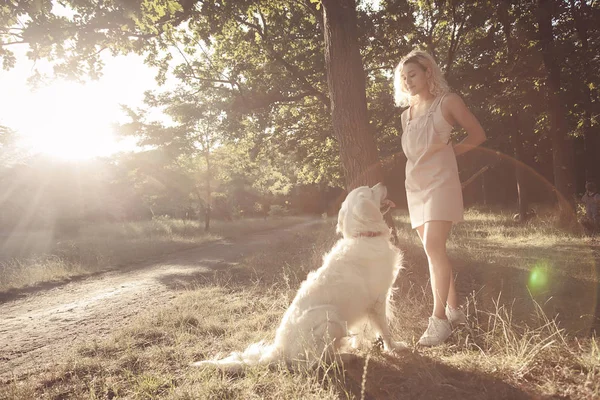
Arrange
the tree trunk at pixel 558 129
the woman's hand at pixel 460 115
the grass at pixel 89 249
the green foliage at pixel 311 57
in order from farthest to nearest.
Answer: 1. the tree trunk at pixel 558 129
2. the grass at pixel 89 249
3. the green foliage at pixel 311 57
4. the woman's hand at pixel 460 115

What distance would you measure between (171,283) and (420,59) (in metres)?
7.01

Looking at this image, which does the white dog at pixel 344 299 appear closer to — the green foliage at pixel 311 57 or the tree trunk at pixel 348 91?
the tree trunk at pixel 348 91

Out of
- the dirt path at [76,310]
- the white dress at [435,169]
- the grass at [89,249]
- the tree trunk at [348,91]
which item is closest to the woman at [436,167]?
the white dress at [435,169]

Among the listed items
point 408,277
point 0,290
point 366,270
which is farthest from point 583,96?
point 0,290

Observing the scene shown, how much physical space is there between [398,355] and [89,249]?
13.5m

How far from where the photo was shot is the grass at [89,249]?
959 cm

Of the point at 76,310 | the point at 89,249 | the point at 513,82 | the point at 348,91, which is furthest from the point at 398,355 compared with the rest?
the point at 89,249

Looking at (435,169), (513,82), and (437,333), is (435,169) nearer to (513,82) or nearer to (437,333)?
(437,333)

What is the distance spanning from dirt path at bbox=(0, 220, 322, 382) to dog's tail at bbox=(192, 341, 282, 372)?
7.08 ft

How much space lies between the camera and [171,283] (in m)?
8.00

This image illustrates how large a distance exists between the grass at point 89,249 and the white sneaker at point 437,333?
9.53m

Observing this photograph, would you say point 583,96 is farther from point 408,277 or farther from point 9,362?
point 9,362

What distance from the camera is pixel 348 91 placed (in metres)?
5.04

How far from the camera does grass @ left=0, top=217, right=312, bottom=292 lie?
9.59 metres
